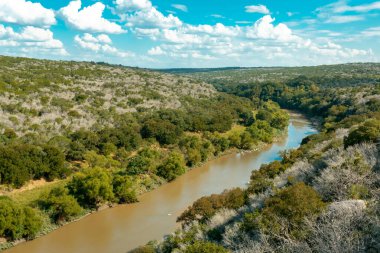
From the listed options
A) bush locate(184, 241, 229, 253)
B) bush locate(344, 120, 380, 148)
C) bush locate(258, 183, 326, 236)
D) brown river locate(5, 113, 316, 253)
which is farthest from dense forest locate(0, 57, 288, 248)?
bush locate(344, 120, 380, 148)

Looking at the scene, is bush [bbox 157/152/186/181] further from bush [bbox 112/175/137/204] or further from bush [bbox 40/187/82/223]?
bush [bbox 40/187/82/223]

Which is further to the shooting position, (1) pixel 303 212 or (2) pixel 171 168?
(2) pixel 171 168

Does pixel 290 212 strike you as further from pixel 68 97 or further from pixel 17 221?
pixel 68 97

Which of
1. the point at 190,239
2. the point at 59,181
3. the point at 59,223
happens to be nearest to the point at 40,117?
the point at 59,181

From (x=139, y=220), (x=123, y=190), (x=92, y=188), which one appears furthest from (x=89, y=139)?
Result: (x=139, y=220)

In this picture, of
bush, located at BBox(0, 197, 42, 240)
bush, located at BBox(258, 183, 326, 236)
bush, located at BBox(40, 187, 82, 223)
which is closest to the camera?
bush, located at BBox(258, 183, 326, 236)

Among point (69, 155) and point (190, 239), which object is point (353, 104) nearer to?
point (69, 155)
